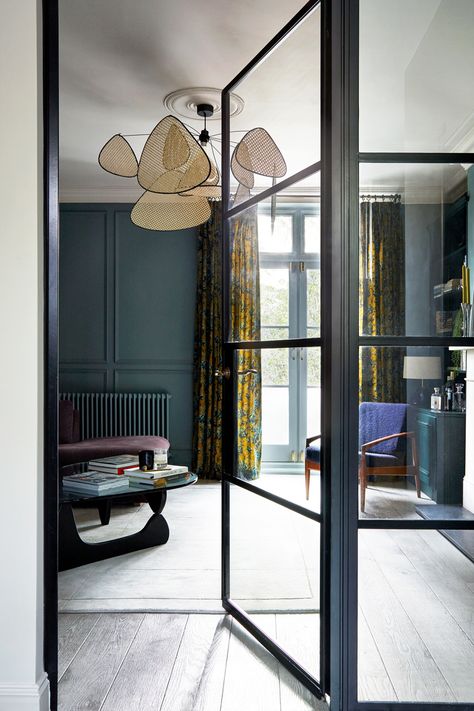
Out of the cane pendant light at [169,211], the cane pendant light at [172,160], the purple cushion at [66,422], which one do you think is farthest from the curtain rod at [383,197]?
the purple cushion at [66,422]

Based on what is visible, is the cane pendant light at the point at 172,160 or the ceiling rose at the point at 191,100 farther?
the ceiling rose at the point at 191,100

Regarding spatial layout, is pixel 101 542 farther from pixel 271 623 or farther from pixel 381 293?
pixel 381 293

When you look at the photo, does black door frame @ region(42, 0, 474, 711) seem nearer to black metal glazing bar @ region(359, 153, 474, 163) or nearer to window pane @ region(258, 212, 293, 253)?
black metal glazing bar @ region(359, 153, 474, 163)

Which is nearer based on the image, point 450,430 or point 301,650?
point 450,430

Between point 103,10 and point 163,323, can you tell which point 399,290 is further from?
point 163,323

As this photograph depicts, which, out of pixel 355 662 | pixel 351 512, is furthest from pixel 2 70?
pixel 355 662

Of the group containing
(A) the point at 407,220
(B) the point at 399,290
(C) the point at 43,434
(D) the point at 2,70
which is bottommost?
(C) the point at 43,434

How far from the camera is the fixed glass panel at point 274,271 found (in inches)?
83.8

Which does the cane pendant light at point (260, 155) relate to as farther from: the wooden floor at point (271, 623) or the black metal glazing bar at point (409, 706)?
the black metal glazing bar at point (409, 706)

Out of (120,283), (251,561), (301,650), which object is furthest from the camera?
(120,283)

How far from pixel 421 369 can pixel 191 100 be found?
115 inches

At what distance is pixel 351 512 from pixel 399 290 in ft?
2.38

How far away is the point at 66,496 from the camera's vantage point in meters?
3.18

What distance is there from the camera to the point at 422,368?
1.88 m
